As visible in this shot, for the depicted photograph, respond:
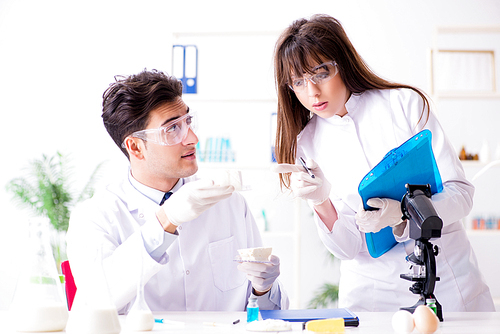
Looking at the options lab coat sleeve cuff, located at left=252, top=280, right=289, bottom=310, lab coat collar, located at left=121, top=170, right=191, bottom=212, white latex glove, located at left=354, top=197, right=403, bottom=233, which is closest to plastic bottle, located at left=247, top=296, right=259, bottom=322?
lab coat sleeve cuff, located at left=252, top=280, right=289, bottom=310

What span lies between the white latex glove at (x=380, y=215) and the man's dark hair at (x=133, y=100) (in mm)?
941

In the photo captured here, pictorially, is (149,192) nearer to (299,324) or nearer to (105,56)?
(299,324)

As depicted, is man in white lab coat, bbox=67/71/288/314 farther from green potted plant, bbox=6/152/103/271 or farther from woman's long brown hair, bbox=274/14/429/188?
green potted plant, bbox=6/152/103/271

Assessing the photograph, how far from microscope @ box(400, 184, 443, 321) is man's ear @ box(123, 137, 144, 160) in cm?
110

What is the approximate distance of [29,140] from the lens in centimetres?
449

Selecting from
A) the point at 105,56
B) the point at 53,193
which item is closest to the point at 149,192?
the point at 53,193

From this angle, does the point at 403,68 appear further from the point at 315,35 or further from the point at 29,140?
the point at 29,140

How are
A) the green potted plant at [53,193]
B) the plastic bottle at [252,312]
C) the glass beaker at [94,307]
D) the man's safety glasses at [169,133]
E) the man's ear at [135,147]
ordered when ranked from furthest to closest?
the green potted plant at [53,193]
the man's ear at [135,147]
the man's safety glasses at [169,133]
the plastic bottle at [252,312]
the glass beaker at [94,307]

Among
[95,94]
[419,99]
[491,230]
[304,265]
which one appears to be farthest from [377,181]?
[95,94]

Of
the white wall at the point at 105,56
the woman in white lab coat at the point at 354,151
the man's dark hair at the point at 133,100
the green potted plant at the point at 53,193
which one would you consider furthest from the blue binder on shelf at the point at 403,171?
the green potted plant at the point at 53,193

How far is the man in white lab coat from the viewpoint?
1640 millimetres

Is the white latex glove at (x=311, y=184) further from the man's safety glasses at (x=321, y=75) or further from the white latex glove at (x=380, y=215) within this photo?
the man's safety glasses at (x=321, y=75)

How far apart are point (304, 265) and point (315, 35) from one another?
2903 mm

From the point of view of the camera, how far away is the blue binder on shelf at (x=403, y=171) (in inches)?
52.5
